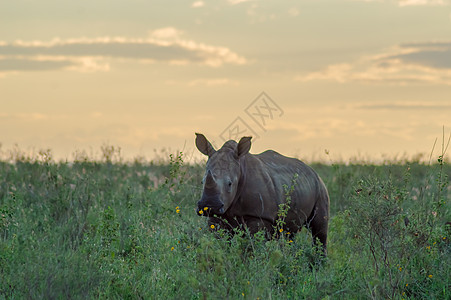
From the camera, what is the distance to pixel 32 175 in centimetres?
1391

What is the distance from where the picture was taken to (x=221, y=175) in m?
7.18

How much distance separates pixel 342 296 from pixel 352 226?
77 centimetres

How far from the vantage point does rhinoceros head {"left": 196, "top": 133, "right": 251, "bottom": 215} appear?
698 cm

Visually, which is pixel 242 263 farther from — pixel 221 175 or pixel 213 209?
pixel 221 175

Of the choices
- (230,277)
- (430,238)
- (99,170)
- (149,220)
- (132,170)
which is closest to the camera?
(230,277)

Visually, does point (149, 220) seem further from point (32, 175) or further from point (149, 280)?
point (32, 175)

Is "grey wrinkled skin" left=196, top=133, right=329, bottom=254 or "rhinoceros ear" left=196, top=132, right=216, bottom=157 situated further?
"rhinoceros ear" left=196, top=132, right=216, bottom=157

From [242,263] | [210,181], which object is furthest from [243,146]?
[242,263]

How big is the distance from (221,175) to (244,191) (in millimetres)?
446

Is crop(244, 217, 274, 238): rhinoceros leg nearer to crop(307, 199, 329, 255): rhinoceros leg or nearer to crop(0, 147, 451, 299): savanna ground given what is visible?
crop(0, 147, 451, 299): savanna ground

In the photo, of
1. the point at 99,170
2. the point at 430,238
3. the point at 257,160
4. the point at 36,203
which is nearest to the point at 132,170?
the point at 99,170

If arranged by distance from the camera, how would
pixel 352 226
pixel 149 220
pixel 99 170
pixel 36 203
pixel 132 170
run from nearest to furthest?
pixel 352 226 → pixel 149 220 → pixel 36 203 → pixel 99 170 → pixel 132 170

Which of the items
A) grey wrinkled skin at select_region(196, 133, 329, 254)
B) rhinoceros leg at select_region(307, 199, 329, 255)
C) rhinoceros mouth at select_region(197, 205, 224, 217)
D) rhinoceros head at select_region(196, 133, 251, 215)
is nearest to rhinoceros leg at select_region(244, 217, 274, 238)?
grey wrinkled skin at select_region(196, 133, 329, 254)

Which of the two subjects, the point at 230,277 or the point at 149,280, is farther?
the point at 149,280
